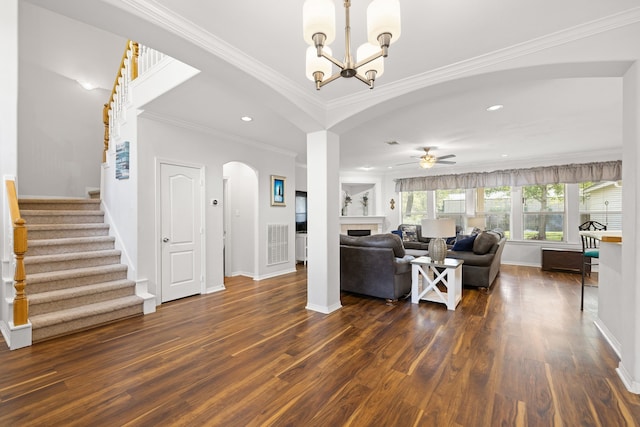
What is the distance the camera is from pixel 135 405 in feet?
5.98

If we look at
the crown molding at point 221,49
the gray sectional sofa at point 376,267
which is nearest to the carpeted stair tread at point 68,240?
the crown molding at point 221,49

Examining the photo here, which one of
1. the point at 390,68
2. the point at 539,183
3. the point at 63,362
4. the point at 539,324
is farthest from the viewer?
the point at 539,183

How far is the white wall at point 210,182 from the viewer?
12.2 feet

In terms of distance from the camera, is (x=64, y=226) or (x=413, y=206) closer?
(x=64, y=226)

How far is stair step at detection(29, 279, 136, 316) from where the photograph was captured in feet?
9.62

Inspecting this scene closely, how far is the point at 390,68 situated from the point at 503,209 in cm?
602

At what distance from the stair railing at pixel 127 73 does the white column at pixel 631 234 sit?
4.13m

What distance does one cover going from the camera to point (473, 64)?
2492mm

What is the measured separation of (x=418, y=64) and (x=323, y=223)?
1.92 meters

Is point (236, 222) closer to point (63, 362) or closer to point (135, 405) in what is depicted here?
point (63, 362)

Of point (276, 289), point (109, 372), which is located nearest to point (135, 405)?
point (109, 372)

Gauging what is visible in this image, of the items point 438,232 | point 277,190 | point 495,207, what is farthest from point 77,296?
point 495,207

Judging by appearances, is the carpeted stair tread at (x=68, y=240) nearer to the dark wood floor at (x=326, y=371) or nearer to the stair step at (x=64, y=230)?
the stair step at (x=64, y=230)

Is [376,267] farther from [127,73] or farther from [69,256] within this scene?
[127,73]
